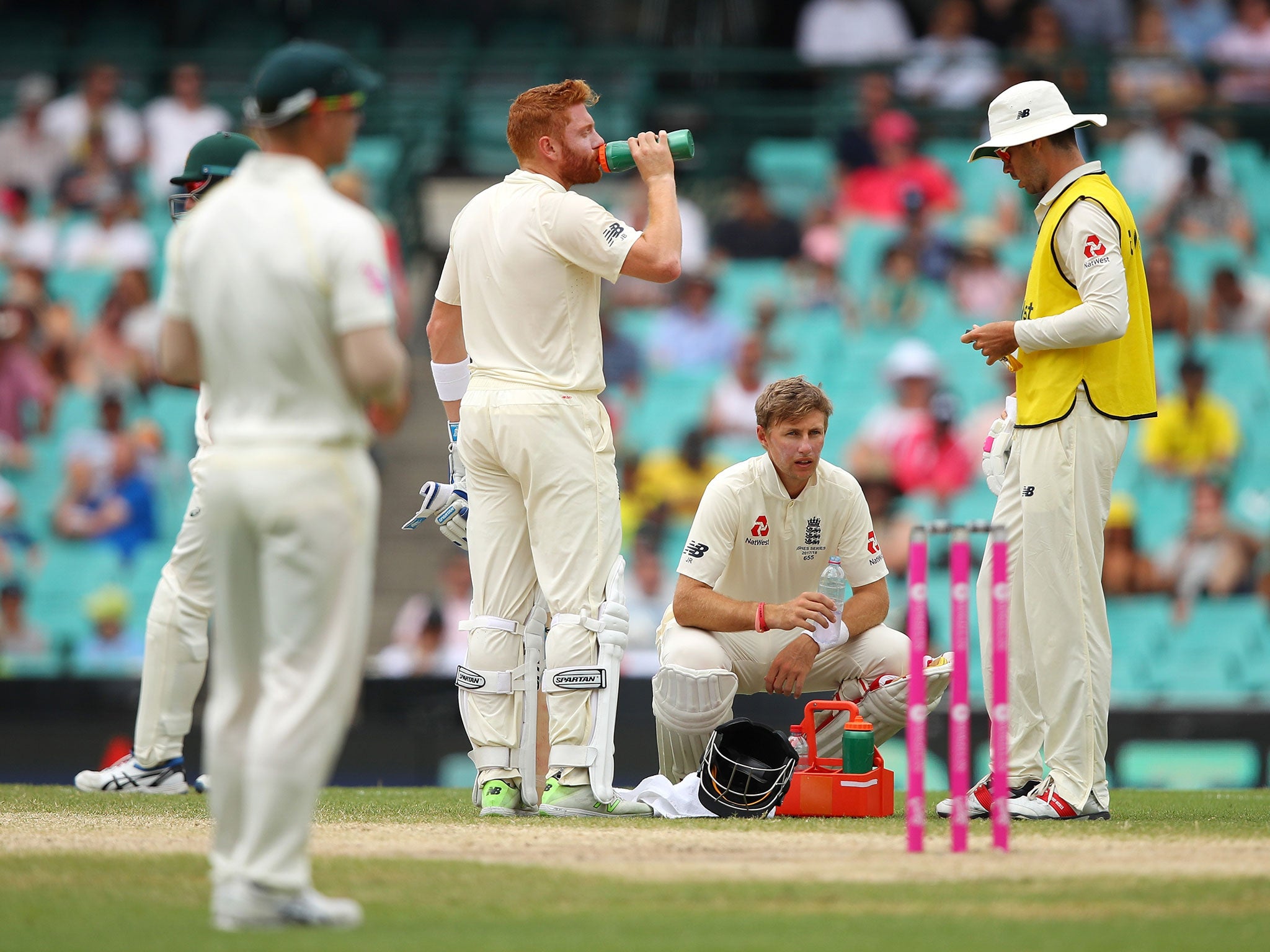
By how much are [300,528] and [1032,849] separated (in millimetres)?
2356

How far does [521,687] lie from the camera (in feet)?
20.0

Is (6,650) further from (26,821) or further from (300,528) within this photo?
(300,528)

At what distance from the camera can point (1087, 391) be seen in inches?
227

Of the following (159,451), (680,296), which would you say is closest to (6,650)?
(159,451)

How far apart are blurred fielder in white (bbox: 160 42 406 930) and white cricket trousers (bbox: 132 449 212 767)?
2.96 meters

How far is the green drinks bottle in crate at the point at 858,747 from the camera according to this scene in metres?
5.92

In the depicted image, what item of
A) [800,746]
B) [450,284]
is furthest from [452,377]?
[800,746]

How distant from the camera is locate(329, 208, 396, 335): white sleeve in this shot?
12.2ft

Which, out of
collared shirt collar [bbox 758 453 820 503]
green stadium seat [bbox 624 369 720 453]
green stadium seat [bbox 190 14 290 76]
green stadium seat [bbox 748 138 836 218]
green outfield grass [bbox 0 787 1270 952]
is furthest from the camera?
green stadium seat [bbox 190 14 290 76]

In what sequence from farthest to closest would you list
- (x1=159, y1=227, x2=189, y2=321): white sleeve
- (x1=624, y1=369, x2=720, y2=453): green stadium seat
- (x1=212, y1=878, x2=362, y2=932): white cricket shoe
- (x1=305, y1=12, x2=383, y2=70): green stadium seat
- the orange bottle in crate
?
(x1=305, y1=12, x2=383, y2=70): green stadium seat → (x1=624, y1=369, x2=720, y2=453): green stadium seat → the orange bottle in crate → (x1=159, y1=227, x2=189, y2=321): white sleeve → (x1=212, y1=878, x2=362, y2=932): white cricket shoe

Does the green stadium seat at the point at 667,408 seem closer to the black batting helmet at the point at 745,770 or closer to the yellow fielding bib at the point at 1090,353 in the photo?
the black batting helmet at the point at 745,770

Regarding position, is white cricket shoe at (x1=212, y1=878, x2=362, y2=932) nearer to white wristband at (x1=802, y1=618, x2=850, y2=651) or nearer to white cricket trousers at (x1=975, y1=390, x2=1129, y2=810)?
white cricket trousers at (x1=975, y1=390, x2=1129, y2=810)

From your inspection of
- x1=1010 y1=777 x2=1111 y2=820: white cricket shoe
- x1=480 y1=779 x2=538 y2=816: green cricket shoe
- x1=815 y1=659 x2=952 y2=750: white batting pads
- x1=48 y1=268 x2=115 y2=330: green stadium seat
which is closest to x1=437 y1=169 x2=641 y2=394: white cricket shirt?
x1=480 y1=779 x2=538 y2=816: green cricket shoe

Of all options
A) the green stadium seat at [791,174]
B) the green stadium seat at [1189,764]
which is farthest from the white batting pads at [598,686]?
the green stadium seat at [791,174]
